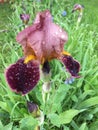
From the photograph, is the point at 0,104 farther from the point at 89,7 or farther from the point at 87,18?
the point at 89,7

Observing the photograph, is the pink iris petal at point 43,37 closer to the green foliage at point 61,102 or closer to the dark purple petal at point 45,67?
the dark purple petal at point 45,67

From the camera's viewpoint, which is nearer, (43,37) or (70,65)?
(43,37)

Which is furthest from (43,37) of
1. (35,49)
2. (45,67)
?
(45,67)

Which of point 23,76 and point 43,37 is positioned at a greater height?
point 43,37

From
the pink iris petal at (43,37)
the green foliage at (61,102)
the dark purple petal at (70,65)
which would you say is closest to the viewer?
the pink iris petal at (43,37)

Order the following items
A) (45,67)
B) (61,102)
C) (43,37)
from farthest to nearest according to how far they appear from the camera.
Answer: (61,102) < (45,67) < (43,37)

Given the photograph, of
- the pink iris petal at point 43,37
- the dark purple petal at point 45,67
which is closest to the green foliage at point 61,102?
the dark purple petal at point 45,67

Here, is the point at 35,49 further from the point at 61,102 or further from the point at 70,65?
the point at 61,102

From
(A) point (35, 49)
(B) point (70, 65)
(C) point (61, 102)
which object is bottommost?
(C) point (61, 102)
